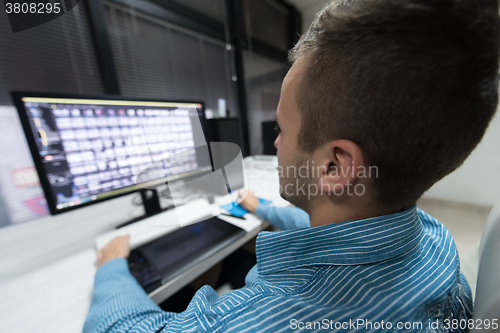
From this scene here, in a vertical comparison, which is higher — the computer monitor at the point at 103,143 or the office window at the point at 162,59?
the office window at the point at 162,59

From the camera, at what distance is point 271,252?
42cm

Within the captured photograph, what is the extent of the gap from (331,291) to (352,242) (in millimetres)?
94

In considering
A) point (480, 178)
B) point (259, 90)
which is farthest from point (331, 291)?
point (259, 90)

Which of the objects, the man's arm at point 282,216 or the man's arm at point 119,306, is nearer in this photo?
the man's arm at point 119,306

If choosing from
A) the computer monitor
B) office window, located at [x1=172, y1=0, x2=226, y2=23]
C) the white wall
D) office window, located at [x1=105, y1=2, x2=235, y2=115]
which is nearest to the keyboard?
the computer monitor

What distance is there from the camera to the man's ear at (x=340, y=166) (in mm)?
331

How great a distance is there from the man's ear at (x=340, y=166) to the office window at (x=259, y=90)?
147 cm

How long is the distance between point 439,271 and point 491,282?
2.2 inches

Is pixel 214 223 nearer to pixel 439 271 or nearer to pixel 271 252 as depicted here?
pixel 271 252

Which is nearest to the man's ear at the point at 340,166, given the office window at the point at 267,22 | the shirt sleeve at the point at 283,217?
the shirt sleeve at the point at 283,217

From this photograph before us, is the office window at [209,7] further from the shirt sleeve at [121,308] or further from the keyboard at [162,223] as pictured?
the shirt sleeve at [121,308]

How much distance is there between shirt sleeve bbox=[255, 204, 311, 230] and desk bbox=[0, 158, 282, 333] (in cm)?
16

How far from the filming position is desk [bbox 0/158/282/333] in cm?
39

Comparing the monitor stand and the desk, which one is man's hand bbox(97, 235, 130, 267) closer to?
the desk
